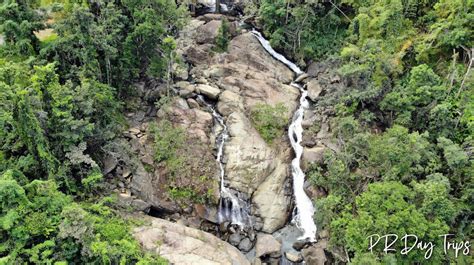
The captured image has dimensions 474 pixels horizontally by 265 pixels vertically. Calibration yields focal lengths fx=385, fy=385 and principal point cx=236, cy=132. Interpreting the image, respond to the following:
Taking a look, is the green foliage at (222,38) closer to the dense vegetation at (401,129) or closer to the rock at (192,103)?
the dense vegetation at (401,129)

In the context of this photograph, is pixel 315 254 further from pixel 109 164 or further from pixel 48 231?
pixel 48 231

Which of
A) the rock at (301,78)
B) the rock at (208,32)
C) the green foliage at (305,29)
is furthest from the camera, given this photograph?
the rock at (208,32)

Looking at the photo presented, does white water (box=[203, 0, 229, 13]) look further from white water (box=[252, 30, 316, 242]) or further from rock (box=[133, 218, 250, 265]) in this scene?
rock (box=[133, 218, 250, 265])

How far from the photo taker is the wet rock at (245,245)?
936 inches

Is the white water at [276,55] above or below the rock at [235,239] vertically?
above

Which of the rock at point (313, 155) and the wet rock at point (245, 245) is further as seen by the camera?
the rock at point (313, 155)

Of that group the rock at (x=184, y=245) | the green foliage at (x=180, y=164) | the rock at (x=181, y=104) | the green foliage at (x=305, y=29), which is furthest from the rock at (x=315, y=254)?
the green foliage at (x=305, y=29)

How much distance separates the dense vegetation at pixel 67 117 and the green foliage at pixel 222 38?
250 inches

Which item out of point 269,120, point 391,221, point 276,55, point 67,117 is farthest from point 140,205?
point 276,55

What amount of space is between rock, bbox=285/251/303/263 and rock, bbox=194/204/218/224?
4.91 meters

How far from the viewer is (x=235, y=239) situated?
24109mm

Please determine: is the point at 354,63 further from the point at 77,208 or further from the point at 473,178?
the point at 77,208

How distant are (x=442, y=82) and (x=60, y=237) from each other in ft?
80.5

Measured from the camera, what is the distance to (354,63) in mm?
28641
